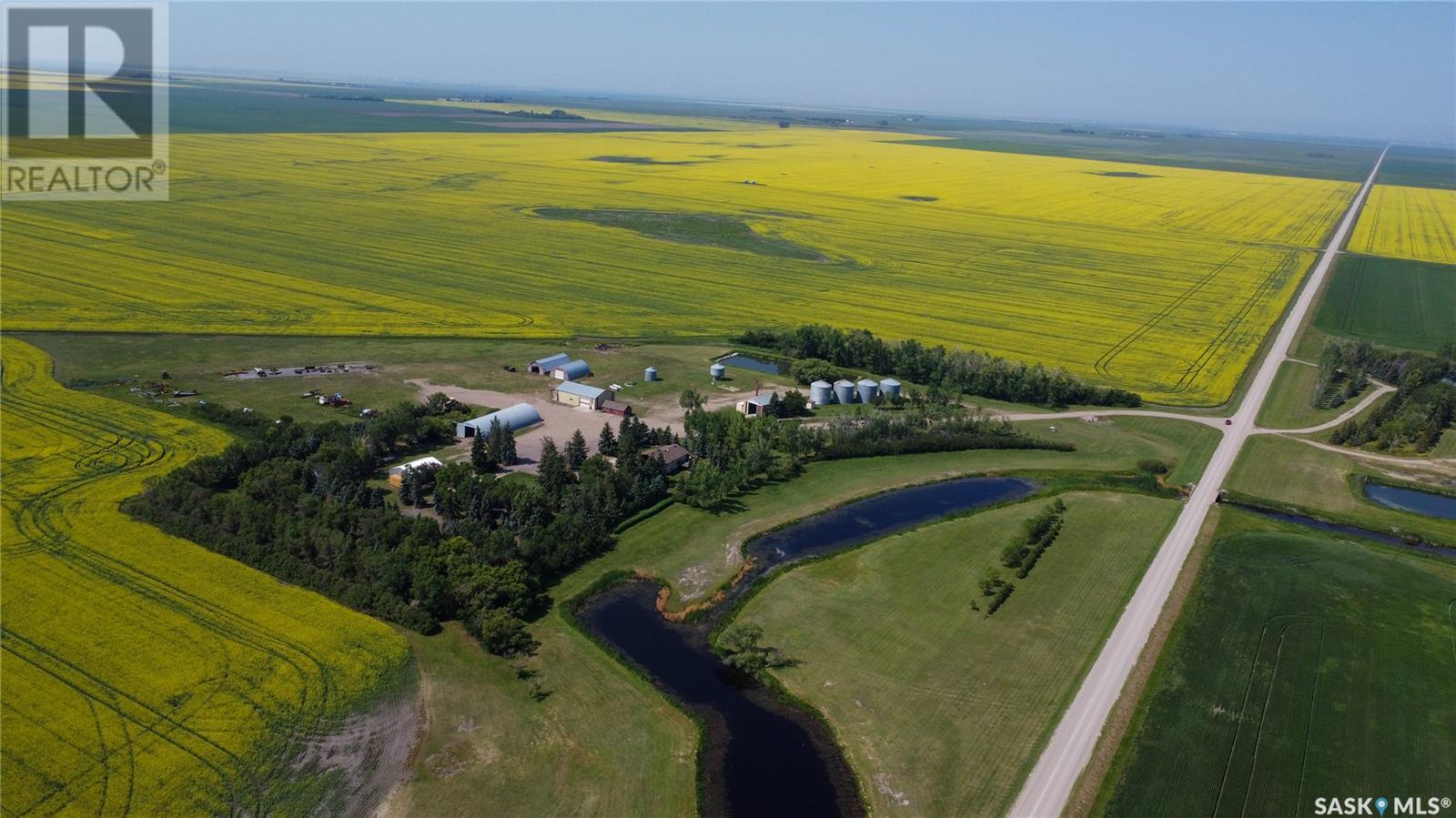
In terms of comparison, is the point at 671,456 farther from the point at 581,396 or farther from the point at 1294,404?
the point at 1294,404

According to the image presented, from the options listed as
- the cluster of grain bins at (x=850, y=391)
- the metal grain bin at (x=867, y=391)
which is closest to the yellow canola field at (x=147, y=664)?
the cluster of grain bins at (x=850, y=391)

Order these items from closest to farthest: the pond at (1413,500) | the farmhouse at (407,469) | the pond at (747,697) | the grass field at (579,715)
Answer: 1. the grass field at (579,715)
2. the pond at (747,697)
3. the farmhouse at (407,469)
4. the pond at (1413,500)

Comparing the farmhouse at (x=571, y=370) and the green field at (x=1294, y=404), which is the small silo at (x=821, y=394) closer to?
the farmhouse at (x=571, y=370)

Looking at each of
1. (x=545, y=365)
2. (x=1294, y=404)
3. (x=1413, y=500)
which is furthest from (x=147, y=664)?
(x=1294, y=404)

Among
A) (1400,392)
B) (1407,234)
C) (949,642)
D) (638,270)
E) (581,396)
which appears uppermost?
(1407,234)

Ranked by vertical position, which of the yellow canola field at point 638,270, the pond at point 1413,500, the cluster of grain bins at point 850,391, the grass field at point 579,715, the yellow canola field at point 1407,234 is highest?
the yellow canola field at point 1407,234

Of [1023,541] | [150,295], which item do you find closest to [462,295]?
[150,295]
